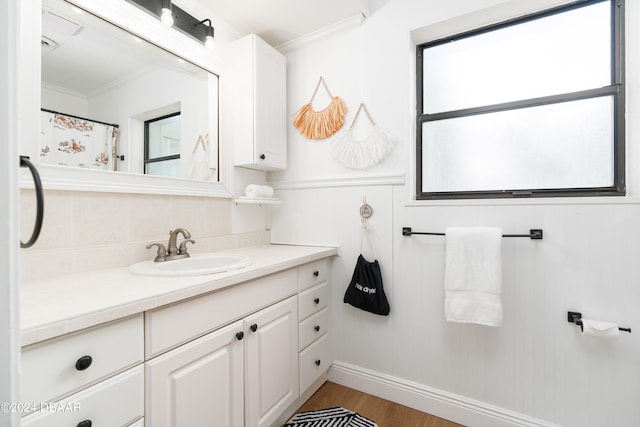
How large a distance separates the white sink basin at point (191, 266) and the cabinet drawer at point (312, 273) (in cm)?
34

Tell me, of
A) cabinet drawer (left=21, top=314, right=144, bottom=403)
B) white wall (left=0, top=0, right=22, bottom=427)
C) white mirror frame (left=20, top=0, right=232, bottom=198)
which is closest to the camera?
white wall (left=0, top=0, right=22, bottom=427)

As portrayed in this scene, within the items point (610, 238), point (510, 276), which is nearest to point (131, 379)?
point (510, 276)

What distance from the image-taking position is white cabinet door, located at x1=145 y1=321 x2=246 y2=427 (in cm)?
90

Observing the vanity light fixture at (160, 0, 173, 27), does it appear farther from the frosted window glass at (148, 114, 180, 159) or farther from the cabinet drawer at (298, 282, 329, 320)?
the cabinet drawer at (298, 282, 329, 320)

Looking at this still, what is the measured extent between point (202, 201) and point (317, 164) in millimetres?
781

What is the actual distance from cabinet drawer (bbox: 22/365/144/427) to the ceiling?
6.20 feet

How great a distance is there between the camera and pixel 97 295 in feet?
2.85

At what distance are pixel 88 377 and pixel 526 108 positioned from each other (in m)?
2.07

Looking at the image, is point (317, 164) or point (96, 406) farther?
point (317, 164)

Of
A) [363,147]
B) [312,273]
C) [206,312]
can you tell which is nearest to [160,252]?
[206,312]

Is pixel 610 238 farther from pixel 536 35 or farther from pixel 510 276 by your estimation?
pixel 536 35

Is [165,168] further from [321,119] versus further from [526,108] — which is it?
[526,108]

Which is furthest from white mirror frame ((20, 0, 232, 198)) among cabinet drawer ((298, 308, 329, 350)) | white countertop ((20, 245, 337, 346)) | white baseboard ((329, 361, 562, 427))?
white baseboard ((329, 361, 562, 427))

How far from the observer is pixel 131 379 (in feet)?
2.73
